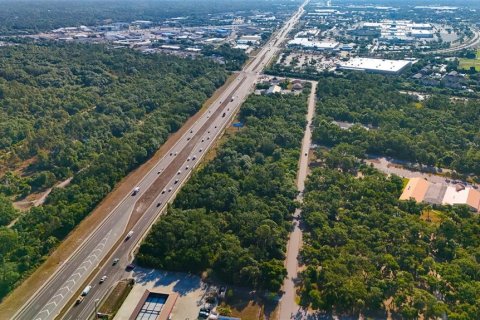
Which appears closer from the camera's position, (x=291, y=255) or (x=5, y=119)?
(x=291, y=255)

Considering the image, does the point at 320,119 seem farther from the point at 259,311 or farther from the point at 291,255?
the point at 259,311

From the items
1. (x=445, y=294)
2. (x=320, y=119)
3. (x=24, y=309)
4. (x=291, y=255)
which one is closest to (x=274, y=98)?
(x=320, y=119)

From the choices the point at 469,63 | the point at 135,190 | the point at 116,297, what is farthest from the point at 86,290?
the point at 469,63

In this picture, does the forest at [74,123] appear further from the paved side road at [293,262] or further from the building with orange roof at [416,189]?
the building with orange roof at [416,189]

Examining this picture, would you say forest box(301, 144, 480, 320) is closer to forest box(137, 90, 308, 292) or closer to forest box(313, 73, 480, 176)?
forest box(137, 90, 308, 292)

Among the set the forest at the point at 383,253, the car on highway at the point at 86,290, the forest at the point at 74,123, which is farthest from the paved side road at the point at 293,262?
the forest at the point at 74,123

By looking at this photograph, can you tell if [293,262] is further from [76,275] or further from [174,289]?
[76,275]
